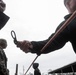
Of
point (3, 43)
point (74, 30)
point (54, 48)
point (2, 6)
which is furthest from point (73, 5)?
point (3, 43)

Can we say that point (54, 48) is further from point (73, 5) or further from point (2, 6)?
point (2, 6)

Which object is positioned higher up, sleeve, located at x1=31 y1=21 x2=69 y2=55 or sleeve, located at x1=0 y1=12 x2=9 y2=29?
sleeve, located at x1=0 y1=12 x2=9 y2=29

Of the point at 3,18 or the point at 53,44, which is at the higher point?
the point at 3,18

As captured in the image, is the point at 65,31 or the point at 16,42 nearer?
the point at 16,42

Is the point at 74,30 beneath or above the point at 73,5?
beneath

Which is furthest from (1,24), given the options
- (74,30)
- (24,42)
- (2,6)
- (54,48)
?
(74,30)

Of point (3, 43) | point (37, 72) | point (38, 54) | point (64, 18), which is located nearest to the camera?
point (38, 54)

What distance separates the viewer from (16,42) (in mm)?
1632

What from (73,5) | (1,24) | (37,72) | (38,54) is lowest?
(37,72)

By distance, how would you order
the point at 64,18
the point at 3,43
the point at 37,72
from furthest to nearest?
the point at 37,72 < the point at 3,43 < the point at 64,18

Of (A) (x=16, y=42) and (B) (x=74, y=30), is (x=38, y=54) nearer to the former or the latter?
(A) (x=16, y=42)

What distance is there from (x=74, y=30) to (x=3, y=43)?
1.06 m

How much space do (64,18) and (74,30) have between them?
204 millimetres

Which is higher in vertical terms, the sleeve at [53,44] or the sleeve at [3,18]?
the sleeve at [3,18]
